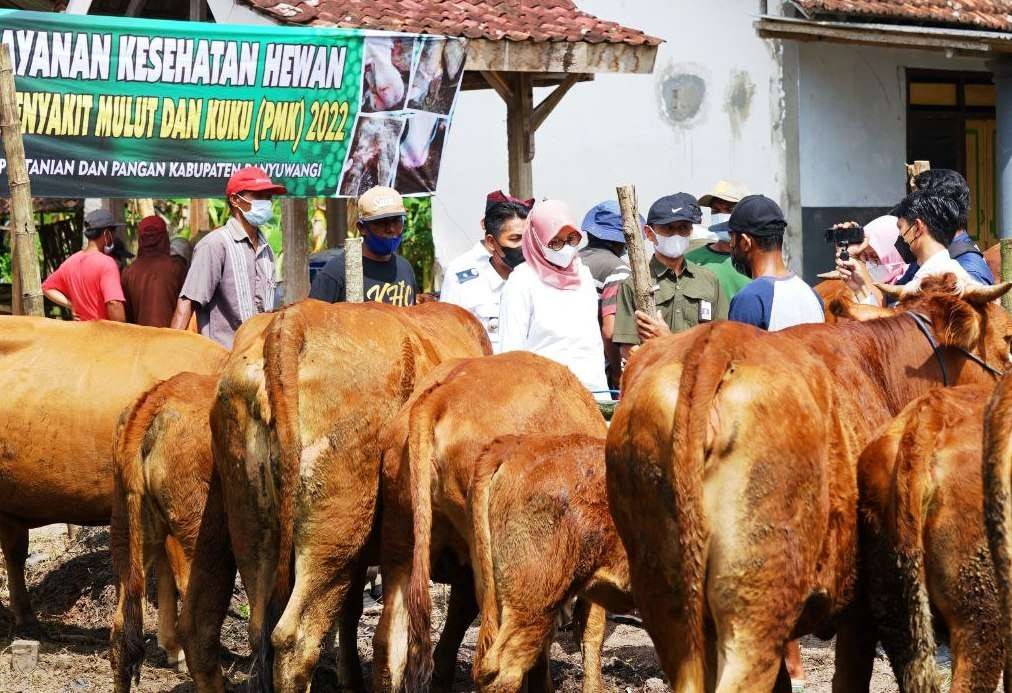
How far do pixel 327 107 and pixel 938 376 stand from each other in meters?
5.68

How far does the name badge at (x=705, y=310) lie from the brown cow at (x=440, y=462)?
206 cm

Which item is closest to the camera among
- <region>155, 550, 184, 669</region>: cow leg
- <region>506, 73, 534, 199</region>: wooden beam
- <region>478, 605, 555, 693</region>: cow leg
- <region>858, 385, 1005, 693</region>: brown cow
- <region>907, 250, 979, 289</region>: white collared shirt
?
<region>858, 385, 1005, 693</region>: brown cow

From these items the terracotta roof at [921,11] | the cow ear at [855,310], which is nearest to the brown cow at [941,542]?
the cow ear at [855,310]

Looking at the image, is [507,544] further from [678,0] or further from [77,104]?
[678,0]

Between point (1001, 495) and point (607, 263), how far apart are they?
5488 millimetres

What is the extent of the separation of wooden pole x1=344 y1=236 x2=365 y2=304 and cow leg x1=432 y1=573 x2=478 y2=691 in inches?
77.4

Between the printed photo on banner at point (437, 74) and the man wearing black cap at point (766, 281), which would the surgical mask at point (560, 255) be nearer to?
the man wearing black cap at point (766, 281)

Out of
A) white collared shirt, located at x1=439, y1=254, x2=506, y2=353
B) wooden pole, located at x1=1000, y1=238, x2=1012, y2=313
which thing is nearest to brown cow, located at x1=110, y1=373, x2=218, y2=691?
white collared shirt, located at x1=439, y1=254, x2=506, y2=353

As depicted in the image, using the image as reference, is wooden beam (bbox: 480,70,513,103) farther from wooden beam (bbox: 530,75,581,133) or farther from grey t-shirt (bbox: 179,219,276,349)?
grey t-shirt (bbox: 179,219,276,349)

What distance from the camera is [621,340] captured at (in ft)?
26.3

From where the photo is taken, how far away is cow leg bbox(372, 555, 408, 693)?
6066mm

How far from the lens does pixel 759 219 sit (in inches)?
264

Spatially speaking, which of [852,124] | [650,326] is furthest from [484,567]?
[852,124]

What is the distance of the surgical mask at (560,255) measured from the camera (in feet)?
24.7
